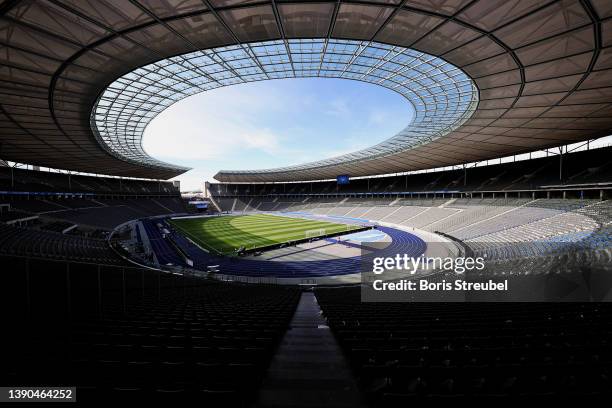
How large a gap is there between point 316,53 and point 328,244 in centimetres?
2480

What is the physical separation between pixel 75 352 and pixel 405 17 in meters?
14.0

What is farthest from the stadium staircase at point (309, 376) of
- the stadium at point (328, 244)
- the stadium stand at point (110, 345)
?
the stadium stand at point (110, 345)

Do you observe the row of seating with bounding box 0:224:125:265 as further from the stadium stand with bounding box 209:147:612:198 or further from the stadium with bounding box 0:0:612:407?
the stadium stand with bounding box 209:147:612:198

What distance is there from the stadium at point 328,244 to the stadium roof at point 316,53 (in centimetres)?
12

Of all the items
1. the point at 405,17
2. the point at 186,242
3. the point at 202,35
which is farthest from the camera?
the point at 186,242

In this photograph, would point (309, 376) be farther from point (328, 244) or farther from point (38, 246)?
point (328, 244)

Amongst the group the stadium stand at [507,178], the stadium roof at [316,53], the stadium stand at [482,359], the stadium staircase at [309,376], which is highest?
the stadium roof at [316,53]

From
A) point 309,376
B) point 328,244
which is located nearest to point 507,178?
point 328,244

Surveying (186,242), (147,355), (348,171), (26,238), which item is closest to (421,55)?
(147,355)

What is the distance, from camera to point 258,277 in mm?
23125

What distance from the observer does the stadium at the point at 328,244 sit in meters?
3.25

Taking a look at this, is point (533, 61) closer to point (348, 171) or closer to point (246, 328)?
point (246, 328)

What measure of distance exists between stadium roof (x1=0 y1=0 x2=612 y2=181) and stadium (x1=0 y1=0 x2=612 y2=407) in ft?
0.39

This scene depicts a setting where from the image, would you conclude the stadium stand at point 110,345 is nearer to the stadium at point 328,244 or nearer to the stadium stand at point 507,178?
the stadium at point 328,244
